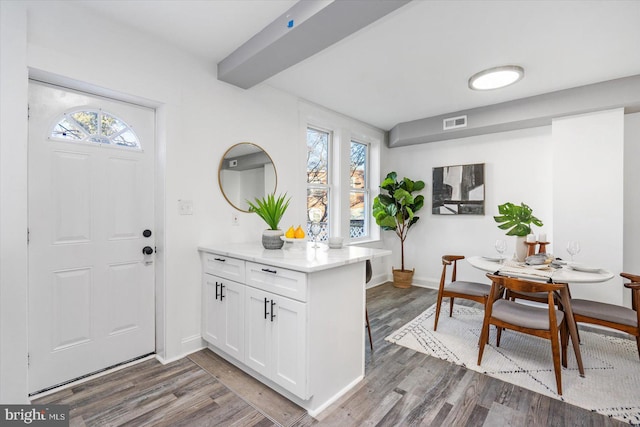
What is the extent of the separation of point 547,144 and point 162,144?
4581 mm

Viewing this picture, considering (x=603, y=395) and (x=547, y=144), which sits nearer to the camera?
(x=603, y=395)

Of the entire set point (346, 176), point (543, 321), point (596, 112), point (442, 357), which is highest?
point (596, 112)

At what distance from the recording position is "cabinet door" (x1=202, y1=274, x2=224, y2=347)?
239 centimetres

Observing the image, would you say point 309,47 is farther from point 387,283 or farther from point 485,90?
point 387,283

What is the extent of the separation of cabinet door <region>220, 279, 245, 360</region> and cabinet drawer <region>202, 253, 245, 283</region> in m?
0.06

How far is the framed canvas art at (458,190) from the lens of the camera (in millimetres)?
4285

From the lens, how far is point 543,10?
1.96 metres

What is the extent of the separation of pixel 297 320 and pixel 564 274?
2.27m

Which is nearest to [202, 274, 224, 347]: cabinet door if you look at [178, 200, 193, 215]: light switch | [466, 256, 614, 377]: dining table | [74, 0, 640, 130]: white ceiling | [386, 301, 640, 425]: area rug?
[178, 200, 193, 215]: light switch

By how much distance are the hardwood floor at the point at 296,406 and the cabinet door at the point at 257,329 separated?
0.19m

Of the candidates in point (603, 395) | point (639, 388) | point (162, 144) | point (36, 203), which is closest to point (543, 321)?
point (603, 395)

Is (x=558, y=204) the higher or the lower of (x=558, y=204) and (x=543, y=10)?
the lower

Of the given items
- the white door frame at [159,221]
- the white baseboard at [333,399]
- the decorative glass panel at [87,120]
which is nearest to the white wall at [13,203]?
the decorative glass panel at [87,120]

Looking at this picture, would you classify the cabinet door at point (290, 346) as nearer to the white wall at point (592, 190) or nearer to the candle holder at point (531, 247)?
the candle holder at point (531, 247)
